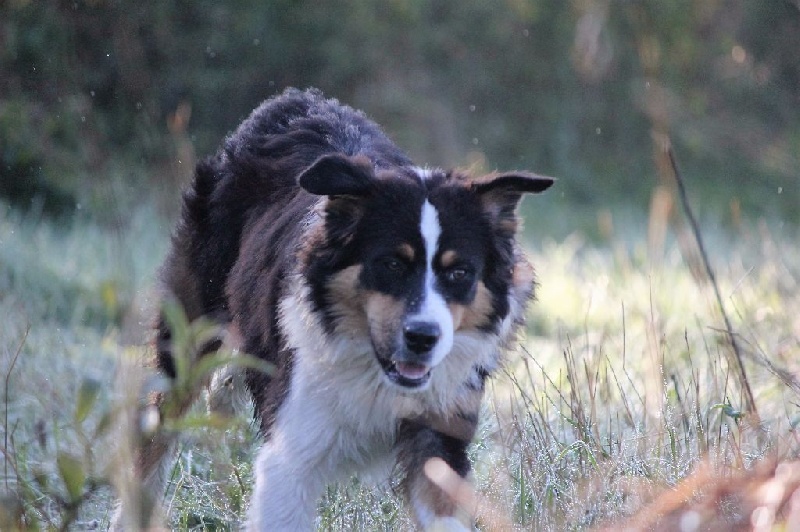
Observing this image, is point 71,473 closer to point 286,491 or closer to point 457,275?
point 286,491

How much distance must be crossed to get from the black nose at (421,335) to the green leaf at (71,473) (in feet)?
5.07

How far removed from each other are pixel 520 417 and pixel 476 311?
2.96 ft

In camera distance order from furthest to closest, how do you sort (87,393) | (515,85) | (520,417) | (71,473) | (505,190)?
(515,85), (520,417), (505,190), (71,473), (87,393)

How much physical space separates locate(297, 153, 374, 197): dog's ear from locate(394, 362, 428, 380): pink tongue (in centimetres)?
65

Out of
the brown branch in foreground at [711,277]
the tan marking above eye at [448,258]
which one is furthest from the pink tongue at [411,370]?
the brown branch in foreground at [711,277]

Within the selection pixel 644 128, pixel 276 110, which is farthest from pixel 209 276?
pixel 644 128

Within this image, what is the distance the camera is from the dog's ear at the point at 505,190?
407 cm

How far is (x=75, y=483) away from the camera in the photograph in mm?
2305

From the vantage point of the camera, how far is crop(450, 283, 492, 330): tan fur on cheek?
13.0 ft

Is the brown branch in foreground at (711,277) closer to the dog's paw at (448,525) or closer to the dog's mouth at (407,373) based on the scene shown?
the dog's mouth at (407,373)

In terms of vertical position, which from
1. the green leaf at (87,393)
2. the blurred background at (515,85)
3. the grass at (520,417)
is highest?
the green leaf at (87,393)

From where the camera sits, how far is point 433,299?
12.4ft

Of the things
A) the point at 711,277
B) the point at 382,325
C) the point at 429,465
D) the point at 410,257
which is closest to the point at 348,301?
the point at 382,325

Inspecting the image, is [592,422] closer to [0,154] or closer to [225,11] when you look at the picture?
[0,154]
